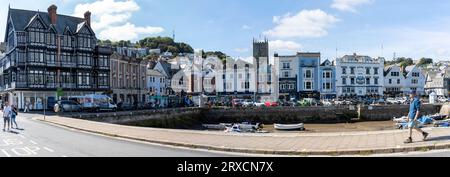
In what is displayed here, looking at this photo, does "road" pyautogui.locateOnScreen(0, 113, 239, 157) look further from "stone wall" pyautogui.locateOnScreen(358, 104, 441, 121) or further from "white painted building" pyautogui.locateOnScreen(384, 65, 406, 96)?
"white painted building" pyautogui.locateOnScreen(384, 65, 406, 96)

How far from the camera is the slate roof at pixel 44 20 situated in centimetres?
6519

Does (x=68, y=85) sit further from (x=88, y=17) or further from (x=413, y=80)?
(x=413, y=80)

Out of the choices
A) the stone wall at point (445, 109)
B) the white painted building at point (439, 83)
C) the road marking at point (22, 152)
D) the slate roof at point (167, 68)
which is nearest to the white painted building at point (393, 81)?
the white painted building at point (439, 83)

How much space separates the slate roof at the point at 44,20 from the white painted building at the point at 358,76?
2249 inches

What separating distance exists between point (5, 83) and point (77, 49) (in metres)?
16.5

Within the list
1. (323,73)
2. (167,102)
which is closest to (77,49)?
(167,102)

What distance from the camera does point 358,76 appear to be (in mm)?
98375

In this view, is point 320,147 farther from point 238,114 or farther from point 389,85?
point 389,85

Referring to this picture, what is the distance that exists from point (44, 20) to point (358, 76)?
222ft

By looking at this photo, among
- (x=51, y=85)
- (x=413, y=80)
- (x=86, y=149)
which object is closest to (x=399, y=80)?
(x=413, y=80)

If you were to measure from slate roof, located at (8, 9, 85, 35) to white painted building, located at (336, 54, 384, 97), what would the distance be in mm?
57126

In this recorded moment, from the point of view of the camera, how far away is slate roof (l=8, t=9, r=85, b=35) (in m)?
65.2

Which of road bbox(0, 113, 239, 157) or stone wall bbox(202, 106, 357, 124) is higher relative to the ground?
road bbox(0, 113, 239, 157)

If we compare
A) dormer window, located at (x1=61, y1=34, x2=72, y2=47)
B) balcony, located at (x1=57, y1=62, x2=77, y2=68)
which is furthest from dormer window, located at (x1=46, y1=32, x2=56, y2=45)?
balcony, located at (x1=57, y1=62, x2=77, y2=68)
